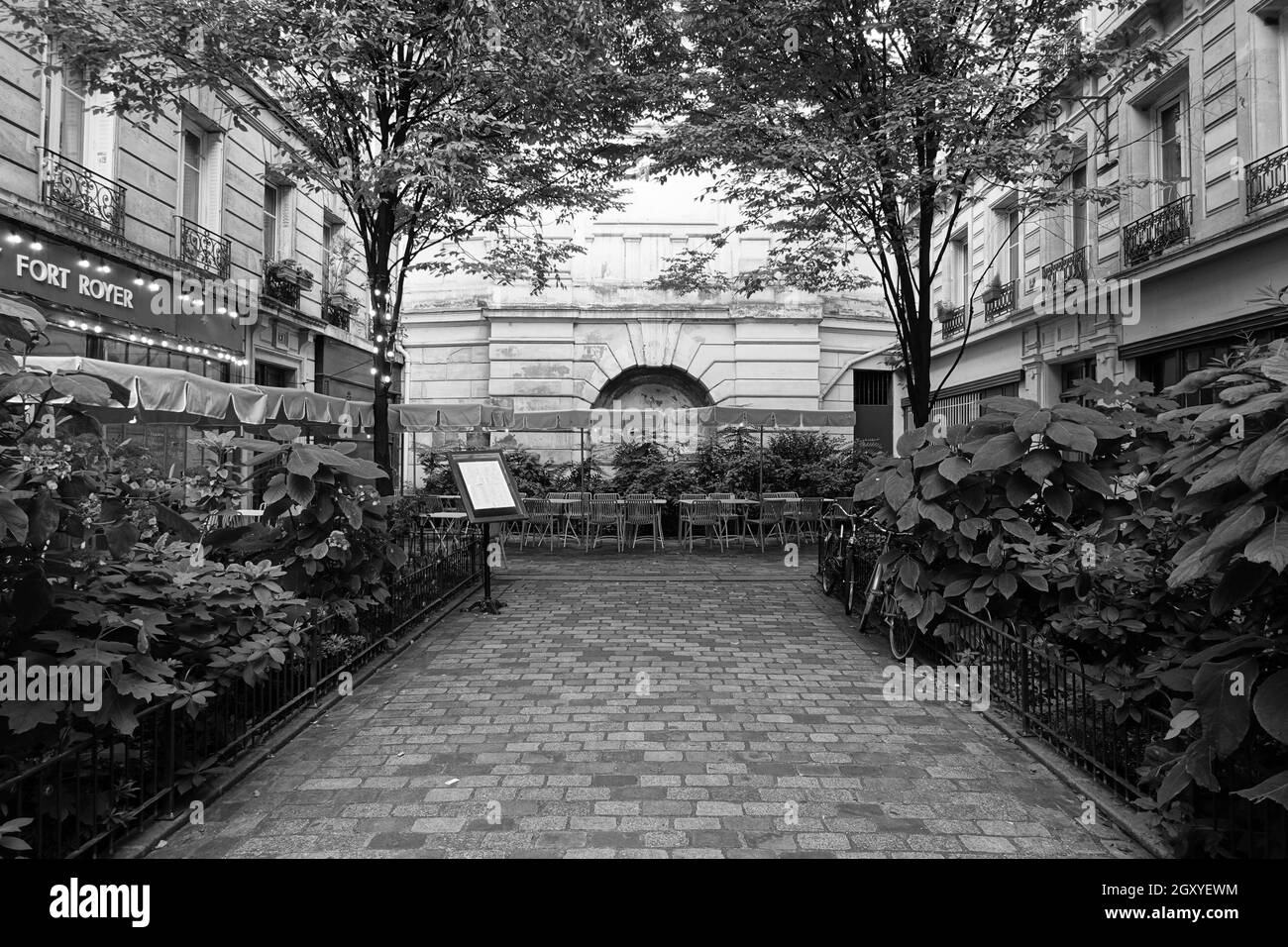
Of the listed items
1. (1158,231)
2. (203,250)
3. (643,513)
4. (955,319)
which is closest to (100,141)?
(203,250)

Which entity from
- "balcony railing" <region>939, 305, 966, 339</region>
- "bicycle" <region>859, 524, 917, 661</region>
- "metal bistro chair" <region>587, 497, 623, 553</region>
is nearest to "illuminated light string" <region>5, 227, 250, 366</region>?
"metal bistro chair" <region>587, 497, 623, 553</region>

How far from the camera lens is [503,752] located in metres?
5.24

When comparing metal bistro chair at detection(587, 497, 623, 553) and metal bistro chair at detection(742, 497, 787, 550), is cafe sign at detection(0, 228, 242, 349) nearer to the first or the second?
metal bistro chair at detection(587, 497, 623, 553)

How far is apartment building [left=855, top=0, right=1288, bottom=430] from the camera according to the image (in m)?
11.2

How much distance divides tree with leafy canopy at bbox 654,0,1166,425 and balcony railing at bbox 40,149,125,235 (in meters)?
9.03

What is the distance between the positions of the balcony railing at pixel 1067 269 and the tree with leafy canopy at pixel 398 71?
9.78 meters

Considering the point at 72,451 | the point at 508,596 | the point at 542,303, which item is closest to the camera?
the point at 72,451

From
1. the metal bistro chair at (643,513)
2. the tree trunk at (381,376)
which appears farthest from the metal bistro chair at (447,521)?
the metal bistro chair at (643,513)

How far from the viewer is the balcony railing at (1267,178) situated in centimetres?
1080

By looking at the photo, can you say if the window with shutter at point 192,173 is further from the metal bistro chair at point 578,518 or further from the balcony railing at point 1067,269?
the balcony railing at point 1067,269

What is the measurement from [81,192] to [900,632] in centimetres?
1377
